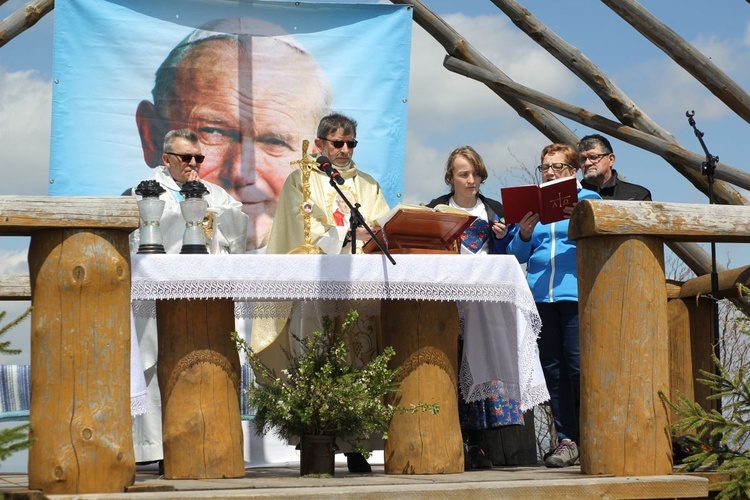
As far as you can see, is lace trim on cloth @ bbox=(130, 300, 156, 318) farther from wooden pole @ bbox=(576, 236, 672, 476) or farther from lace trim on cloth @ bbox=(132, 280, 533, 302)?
wooden pole @ bbox=(576, 236, 672, 476)

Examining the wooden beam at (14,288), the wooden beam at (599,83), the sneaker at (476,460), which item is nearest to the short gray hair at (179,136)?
the wooden beam at (14,288)

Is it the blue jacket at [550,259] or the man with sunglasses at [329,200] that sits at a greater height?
the man with sunglasses at [329,200]

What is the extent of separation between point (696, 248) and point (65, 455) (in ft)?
18.2

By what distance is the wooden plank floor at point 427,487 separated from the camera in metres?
5.02

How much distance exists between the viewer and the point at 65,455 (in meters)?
5.12

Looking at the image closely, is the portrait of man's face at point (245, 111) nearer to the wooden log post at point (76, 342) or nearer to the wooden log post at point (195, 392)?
the wooden log post at point (195, 392)

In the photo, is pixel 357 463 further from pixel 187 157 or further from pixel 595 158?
pixel 595 158

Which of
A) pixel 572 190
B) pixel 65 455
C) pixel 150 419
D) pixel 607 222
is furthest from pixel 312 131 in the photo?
pixel 65 455

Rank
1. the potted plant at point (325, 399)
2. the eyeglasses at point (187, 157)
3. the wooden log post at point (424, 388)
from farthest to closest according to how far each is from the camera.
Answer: the eyeglasses at point (187, 157)
the wooden log post at point (424, 388)
the potted plant at point (325, 399)

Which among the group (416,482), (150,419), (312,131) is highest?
(312,131)

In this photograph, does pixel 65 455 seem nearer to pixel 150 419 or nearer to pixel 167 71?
pixel 150 419

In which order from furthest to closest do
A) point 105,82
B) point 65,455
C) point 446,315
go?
point 105,82
point 446,315
point 65,455

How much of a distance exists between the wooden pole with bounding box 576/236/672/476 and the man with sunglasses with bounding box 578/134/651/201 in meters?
1.41

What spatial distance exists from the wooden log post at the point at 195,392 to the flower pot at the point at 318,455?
35 cm
